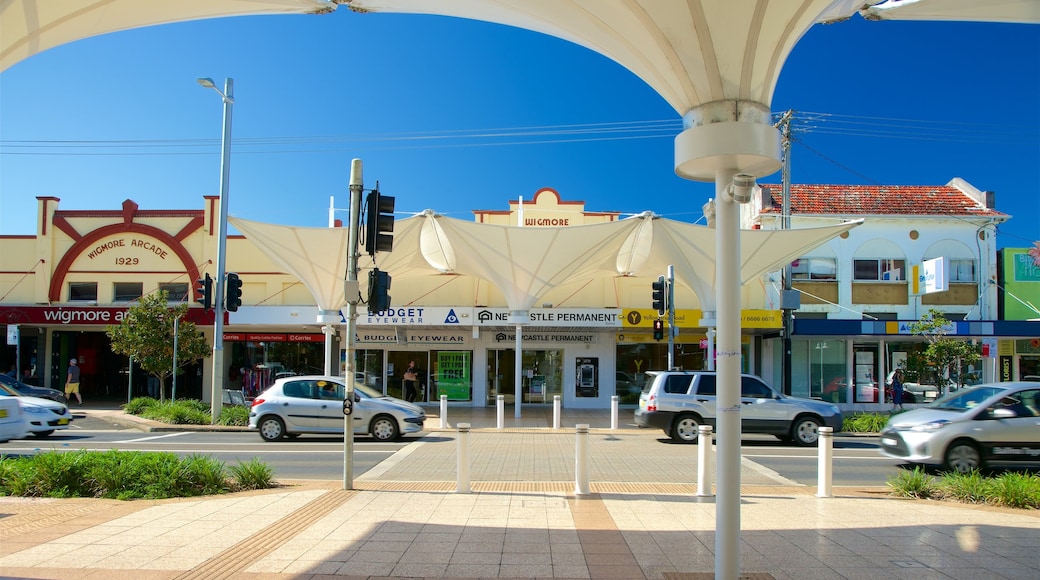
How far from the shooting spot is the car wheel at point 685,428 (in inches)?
650

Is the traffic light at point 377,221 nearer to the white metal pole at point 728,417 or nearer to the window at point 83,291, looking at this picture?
the white metal pole at point 728,417

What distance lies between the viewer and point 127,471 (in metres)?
9.34

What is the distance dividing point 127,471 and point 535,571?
6182 millimetres

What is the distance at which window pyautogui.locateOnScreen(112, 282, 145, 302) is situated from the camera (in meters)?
29.3

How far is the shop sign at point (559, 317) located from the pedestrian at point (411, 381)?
12.2ft

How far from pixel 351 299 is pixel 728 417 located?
596 cm

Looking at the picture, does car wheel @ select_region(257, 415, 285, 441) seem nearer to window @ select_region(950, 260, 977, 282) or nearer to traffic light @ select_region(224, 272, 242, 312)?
traffic light @ select_region(224, 272, 242, 312)

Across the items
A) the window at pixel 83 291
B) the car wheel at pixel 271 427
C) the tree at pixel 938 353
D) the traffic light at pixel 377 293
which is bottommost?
the car wheel at pixel 271 427

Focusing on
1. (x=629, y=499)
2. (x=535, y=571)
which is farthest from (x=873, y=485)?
(x=535, y=571)

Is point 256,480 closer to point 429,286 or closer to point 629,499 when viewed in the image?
point 629,499

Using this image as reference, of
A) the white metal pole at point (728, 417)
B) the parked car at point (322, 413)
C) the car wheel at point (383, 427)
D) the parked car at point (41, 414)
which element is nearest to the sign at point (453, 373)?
the parked car at point (322, 413)

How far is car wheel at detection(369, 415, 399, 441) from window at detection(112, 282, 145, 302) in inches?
701

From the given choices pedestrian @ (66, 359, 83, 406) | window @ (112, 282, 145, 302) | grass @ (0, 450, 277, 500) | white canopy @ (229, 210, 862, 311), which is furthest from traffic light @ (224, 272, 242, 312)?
window @ (112, 282, 145, 302)

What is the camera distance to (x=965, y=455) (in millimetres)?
11953
